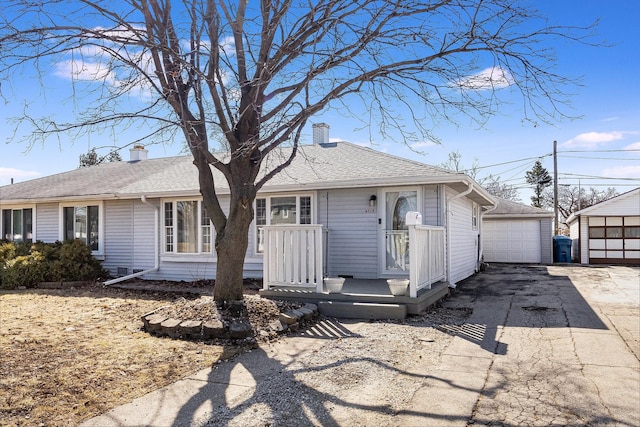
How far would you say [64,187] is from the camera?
14914 mm

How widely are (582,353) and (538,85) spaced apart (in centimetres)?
375

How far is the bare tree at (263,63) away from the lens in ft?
20.7

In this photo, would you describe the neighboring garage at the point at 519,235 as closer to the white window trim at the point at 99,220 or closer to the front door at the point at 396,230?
the front door at the point at 396,230

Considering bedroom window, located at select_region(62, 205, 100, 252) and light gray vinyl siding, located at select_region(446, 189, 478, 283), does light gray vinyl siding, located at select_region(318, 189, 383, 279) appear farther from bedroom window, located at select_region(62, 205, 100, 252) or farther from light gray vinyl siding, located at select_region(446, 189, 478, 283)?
Answer: bedroom window, located at select_region(62, 205, 100, 252)

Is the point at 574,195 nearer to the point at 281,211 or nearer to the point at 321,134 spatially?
the point at 321,134

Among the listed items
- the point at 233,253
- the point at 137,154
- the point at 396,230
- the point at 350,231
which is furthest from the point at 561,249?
the point at 137,154

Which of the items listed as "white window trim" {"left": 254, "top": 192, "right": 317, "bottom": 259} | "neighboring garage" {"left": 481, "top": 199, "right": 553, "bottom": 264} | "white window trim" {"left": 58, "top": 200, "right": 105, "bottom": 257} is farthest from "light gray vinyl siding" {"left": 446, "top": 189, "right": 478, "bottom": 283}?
"white window trim" {"left": 58, "top": 200, "right": 105, "bottom": 257}

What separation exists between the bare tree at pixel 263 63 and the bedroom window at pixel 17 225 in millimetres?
9839

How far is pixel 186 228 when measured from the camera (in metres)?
12.1

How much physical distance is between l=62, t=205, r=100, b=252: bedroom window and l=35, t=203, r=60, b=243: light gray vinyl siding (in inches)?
11.9

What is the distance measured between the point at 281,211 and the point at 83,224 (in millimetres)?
6852

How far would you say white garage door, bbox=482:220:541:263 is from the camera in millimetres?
20562

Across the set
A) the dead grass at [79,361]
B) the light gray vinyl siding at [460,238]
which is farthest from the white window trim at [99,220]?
the light gray vinyl siding at [460,238]

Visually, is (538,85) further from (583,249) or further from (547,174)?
(547,174)
